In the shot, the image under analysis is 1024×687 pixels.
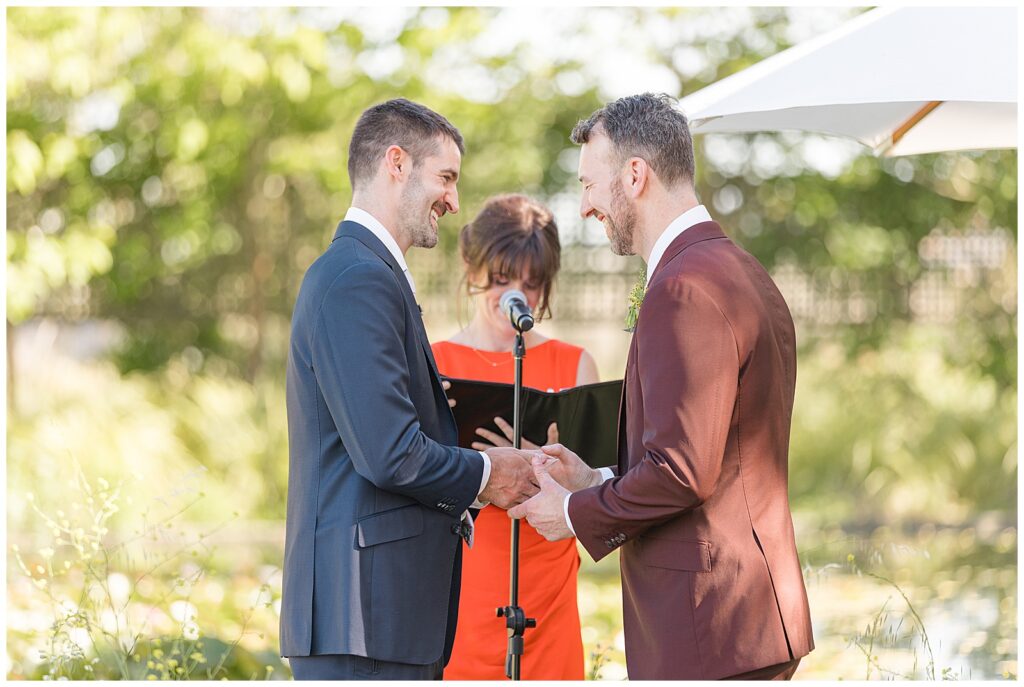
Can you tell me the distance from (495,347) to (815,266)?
23.9 ft

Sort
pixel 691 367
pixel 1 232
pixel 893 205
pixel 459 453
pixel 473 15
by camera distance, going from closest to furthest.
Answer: pixel 691 367
pixel 459 453
pixel 1 232
pixel 473 15
pixel 893 205

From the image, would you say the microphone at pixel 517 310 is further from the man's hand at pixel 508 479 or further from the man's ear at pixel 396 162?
the man's ear at pixel 396 162

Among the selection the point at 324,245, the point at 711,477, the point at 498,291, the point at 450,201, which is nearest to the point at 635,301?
the point at 498,291

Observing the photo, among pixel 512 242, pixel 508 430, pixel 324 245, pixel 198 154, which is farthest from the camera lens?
pixel 324 245

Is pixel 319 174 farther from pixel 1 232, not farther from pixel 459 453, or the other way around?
pixel 459 453

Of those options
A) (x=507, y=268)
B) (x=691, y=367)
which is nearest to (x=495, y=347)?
(x=507, y=268)

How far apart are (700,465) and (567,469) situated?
77cm

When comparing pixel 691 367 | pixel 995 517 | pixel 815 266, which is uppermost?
pixel 815 266

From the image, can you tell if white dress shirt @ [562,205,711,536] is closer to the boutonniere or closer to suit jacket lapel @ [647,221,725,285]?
suit jacket lapel @ [647,221,725,285]

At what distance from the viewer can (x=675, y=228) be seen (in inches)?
120

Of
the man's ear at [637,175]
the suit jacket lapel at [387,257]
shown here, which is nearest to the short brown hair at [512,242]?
the suit jacket lapel at [387,257]

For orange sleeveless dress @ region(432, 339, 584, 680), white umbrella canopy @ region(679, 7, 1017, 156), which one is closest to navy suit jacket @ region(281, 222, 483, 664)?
orange sleeveless dress @ region(432, 339, 584, 680)

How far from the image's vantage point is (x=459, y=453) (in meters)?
3.14

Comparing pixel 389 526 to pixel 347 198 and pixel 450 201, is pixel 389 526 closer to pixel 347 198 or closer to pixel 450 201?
pixel 450 201
